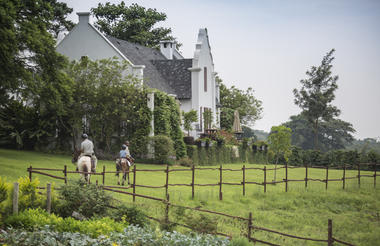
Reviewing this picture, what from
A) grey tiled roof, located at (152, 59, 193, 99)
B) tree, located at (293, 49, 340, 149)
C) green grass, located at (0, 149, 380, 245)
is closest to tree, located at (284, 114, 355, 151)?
tree, located at (293, 49, 340, 149)

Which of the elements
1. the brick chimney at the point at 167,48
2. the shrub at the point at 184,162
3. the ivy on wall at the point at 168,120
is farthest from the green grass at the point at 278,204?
the brick chimney at the point at 167,48

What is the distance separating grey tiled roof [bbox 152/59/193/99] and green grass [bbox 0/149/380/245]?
46.1ft

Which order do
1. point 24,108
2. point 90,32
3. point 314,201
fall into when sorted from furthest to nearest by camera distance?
1. point 90,32
2. point 24,108
3. point 314,201

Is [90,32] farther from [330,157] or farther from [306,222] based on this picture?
[330,157]

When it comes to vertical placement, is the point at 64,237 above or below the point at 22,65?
below

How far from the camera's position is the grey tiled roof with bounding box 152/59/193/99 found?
36.4 metres

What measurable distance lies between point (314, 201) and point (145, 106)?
44.0 feet

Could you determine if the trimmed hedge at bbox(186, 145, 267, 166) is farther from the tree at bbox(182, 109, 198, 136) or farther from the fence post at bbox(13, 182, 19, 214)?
the fence post at bbox(13, 182, 19, 214)

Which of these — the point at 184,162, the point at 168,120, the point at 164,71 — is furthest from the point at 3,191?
the point at 164,71

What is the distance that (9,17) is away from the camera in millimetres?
19641

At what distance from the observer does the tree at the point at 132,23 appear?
1880 inches

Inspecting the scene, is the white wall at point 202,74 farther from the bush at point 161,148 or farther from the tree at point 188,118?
the bush at point 161,148

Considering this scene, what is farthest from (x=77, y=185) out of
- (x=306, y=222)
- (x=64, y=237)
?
(x=306, y=222)

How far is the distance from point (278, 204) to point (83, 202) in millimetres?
9642
